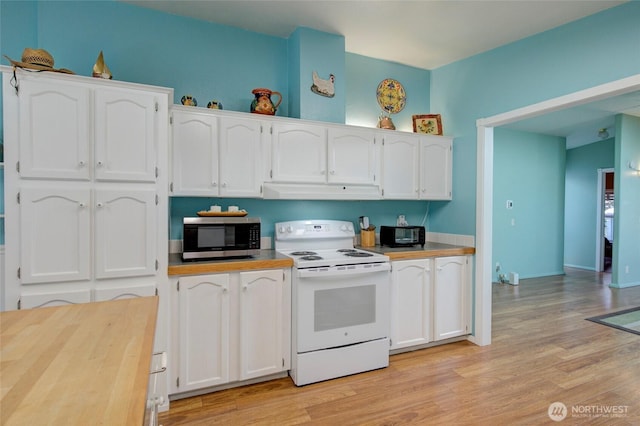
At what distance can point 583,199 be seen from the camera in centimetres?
743

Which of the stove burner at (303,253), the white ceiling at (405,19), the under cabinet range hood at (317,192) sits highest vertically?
the white ceiling at (405,19)

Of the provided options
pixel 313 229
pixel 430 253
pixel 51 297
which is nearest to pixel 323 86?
pixel 313 229

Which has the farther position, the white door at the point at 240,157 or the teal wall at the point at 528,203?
the teal wall at the point at 528,203

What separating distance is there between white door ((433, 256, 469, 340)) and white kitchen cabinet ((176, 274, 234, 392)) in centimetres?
194

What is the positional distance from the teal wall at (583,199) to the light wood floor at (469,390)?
14.6ft

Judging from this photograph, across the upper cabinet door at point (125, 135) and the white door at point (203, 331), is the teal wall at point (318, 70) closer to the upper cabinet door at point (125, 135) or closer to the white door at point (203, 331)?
the upper cabinet door at point (125, 135)

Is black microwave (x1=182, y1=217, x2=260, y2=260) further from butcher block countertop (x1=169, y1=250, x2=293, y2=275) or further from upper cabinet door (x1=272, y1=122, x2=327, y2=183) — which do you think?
upper cabinet door (x1=272, y1=122, x2=327, y2=183)

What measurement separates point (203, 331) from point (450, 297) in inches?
89.7

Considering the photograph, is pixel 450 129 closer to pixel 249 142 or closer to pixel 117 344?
pixel 249 142

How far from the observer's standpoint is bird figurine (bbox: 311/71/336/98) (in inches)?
122

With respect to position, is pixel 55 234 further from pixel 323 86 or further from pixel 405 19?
pixel 405 19

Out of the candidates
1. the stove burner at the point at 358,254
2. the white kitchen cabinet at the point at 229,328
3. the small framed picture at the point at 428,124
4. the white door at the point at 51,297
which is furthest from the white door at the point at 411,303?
the white door at the point at 51,297

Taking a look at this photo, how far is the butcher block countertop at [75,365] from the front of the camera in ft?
2.39

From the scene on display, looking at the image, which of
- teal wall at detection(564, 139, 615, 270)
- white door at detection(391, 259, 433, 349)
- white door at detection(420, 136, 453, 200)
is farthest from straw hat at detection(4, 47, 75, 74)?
teal wall at detection(564, 139, 615, 270)
